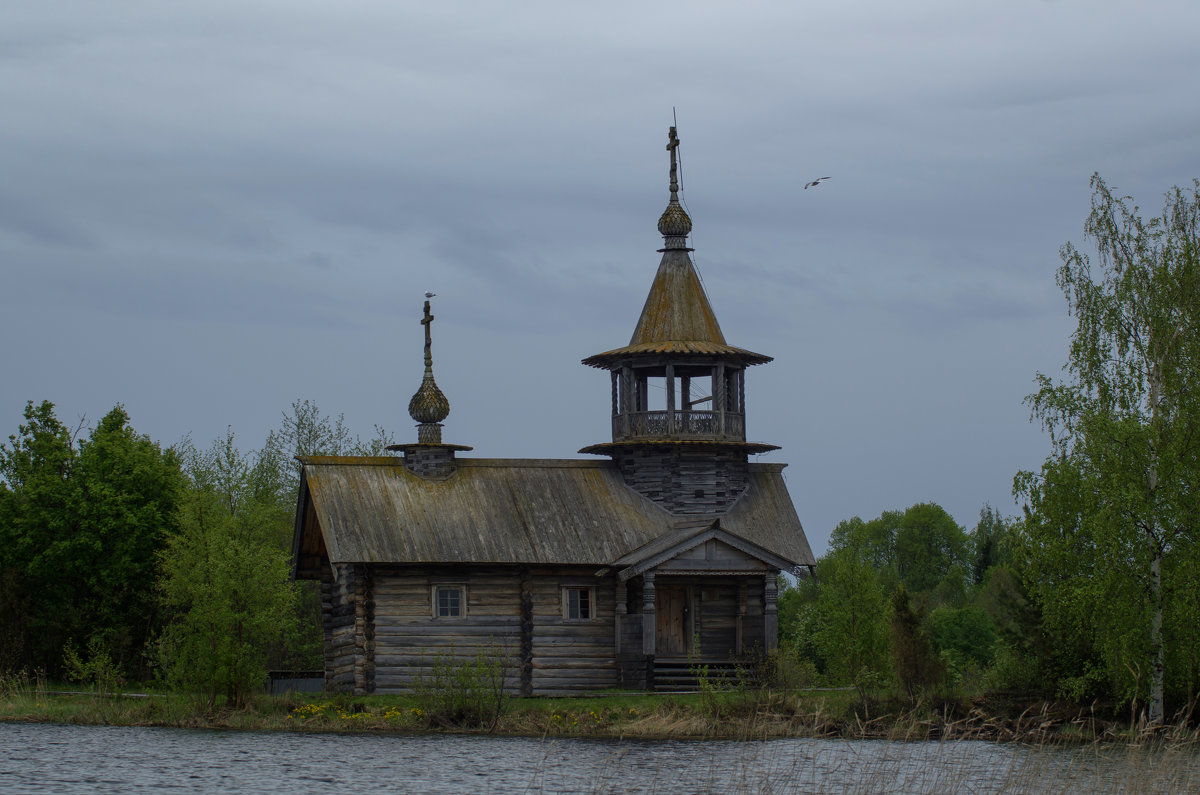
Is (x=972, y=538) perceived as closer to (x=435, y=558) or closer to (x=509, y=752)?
(x=435, y=558)

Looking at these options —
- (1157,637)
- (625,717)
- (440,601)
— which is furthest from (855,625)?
(440,601)

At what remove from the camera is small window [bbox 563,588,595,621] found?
43.0m

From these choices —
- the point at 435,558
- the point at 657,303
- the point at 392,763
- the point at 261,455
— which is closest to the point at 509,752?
the point at 392,763

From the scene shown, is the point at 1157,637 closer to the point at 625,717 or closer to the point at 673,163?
the point at 625,717

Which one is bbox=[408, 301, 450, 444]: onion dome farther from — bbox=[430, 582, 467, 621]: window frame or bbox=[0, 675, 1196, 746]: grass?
bbox=[0, 675, 1196, 746]: grass

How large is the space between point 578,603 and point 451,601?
130 inches

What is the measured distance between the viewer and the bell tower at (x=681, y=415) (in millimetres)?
45312

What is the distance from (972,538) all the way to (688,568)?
60.4 metres

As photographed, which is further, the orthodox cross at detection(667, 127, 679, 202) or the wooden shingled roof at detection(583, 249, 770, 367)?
the orthodox cross at detection(667, 127, 679, 202)

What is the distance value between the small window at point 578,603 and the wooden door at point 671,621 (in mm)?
1815

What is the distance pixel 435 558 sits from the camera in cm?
4138

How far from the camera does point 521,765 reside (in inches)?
1198

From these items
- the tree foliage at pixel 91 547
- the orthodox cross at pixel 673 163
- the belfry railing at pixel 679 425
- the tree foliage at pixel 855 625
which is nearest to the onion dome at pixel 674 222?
the orthodox cross at pixel 673 163

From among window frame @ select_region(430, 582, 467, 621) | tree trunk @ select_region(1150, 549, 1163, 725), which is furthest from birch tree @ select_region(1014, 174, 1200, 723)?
window frame @ select_region(430, 582, 467, 621)
